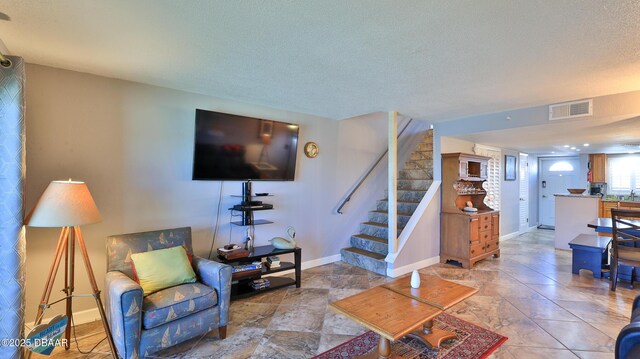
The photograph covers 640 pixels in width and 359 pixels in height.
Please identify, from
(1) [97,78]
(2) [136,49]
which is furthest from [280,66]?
(1) [97,78]

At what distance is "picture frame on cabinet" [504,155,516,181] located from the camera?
6.16 m

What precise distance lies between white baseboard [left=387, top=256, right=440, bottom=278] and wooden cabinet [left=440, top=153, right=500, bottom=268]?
0.19 metres

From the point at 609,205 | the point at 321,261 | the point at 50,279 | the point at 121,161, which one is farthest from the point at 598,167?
the point at 50,279

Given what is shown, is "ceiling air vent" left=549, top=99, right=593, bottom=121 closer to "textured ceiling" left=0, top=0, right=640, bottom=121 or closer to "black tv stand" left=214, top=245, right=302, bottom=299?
"textured ceiling" left=0, top=0, right=640, bottom=121

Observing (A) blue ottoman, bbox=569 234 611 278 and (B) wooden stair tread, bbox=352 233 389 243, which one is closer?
(A) blue ottoman, bbox=569 234 611 278

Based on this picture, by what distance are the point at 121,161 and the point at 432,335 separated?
3266mm

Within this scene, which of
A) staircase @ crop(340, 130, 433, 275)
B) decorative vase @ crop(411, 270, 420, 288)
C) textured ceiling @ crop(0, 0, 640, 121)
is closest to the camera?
textured ceiling @ crop(0, 0, 640, 121)

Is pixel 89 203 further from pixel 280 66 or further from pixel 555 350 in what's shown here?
pixel 555 350

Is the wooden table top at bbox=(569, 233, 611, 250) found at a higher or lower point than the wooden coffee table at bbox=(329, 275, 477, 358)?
higher

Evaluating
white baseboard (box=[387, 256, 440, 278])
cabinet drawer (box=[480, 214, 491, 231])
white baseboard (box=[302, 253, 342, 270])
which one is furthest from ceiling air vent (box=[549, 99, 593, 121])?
white baseboard (box=[302, 253, 342, 270])

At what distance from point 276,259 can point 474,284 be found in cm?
256

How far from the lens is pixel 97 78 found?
9.02ft

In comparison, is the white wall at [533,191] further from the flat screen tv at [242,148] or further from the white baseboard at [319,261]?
the flat screen tv at [242,148]

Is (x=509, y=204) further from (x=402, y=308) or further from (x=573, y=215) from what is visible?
(x=402, y=308)
